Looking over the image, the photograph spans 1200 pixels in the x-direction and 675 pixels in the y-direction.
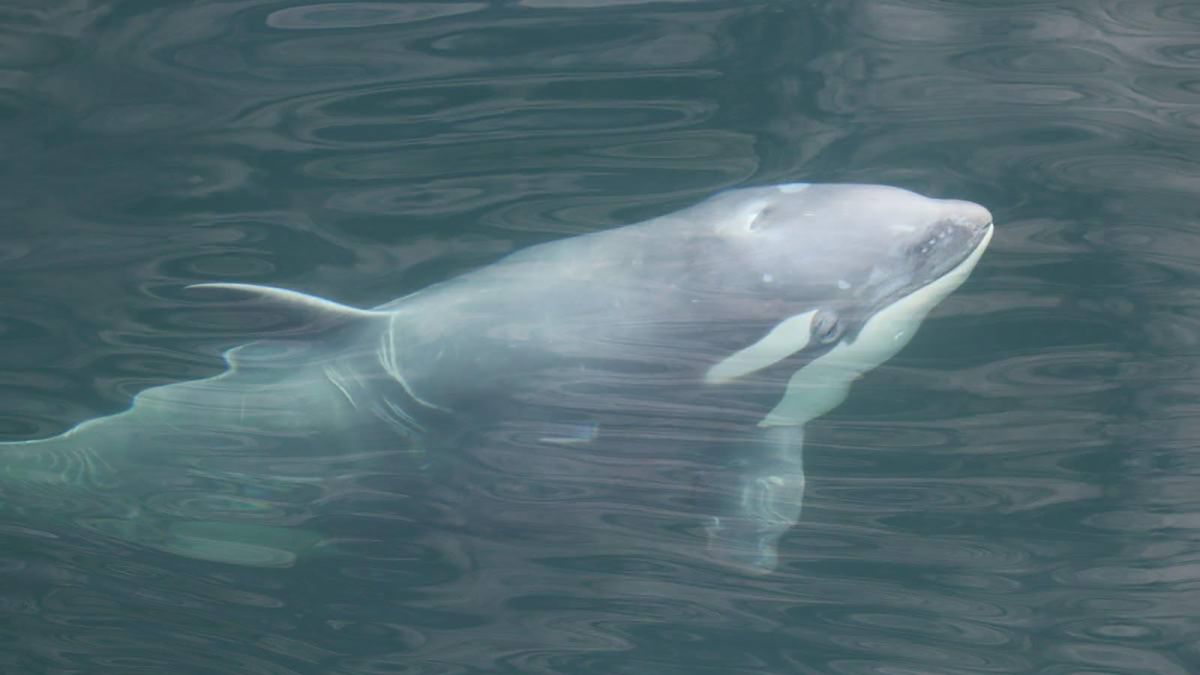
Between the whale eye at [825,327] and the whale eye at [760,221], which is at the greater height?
the whale eye at [760,221]

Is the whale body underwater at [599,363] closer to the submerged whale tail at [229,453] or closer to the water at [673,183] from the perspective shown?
the submerged whale tail at [229,453]

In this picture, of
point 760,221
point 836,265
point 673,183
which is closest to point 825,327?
point 836,265

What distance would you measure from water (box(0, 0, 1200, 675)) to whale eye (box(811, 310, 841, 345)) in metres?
0.28

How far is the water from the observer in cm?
376

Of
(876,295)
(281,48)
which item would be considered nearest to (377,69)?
(281,48)

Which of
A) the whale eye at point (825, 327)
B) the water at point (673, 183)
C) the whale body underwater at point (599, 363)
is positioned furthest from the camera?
the whale eye at point (825, 327)

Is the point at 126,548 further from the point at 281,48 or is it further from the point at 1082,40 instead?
the point at 1082,40

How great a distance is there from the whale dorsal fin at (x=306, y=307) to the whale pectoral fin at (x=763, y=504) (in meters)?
1.77

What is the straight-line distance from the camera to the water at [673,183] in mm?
3758

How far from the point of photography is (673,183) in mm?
3984

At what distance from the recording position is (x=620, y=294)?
162 inches

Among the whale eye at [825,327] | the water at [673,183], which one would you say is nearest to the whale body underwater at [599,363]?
the whale eye at [825,327]

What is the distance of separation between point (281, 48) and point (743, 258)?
196 centimetres

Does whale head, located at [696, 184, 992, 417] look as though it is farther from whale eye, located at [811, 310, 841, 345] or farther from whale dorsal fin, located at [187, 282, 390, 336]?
whale dorsal fin, located at [187, 282, 390, 336]
